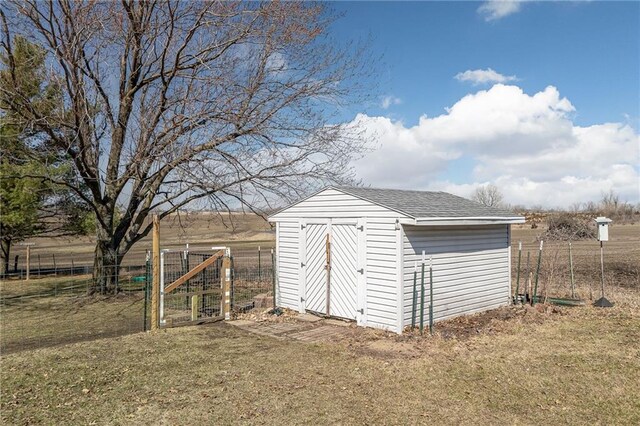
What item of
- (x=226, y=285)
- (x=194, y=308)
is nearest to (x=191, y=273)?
(x=194, y=308)

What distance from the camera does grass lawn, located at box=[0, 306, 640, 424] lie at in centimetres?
431

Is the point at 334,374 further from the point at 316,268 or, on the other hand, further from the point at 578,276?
the point at 578,276

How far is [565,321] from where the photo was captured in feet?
27.2

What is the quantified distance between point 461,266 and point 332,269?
263 cm

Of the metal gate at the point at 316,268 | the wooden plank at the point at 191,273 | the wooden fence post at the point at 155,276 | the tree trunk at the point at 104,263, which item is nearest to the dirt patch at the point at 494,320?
the metal gate at the point at 316,268

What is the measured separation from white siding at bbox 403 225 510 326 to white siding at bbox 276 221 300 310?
274 cm

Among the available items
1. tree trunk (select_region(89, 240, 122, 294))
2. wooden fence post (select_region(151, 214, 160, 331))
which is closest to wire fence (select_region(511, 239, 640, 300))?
wooden fence post (select_region(151, 214, 160, 331))

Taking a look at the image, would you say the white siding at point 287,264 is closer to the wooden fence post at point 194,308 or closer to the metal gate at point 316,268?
the metal gate at point 316,268

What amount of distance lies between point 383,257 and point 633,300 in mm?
6401

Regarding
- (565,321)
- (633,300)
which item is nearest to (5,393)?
(565,321)

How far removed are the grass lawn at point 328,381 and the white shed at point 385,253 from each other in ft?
3.61

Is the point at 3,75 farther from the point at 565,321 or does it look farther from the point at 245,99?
the point at 565,321

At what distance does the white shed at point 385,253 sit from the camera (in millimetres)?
7766

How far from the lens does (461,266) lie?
8.87 meters
